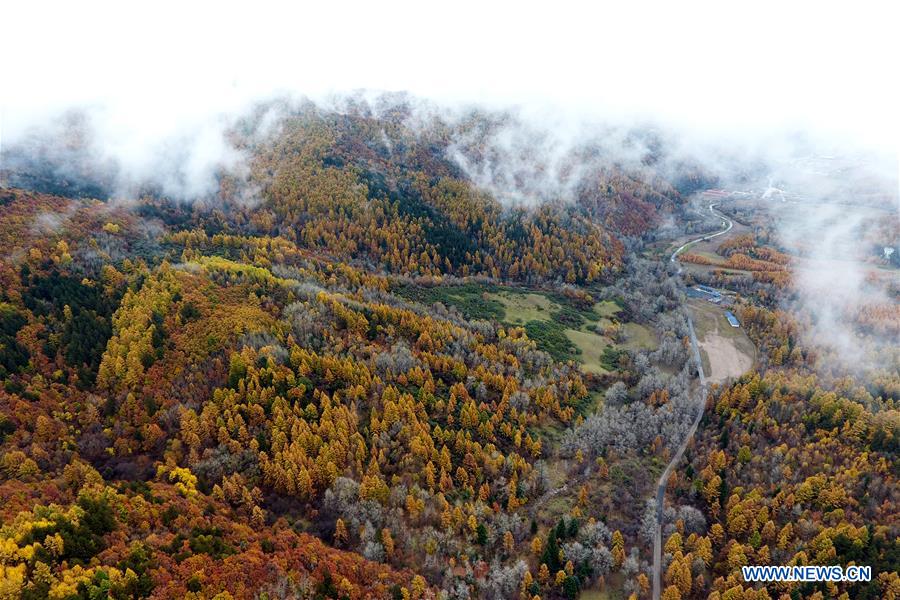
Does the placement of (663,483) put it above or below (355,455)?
below

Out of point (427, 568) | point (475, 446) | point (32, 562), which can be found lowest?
point (427, 568)

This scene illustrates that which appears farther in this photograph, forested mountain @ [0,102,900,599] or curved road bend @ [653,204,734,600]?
curved road bend @ [653,204,734,600]

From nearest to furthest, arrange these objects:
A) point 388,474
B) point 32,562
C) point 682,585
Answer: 1. point 32,562
2. point 682,585
3. point 388,474

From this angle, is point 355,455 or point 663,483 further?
point 663,483

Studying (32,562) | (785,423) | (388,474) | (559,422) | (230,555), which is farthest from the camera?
(559,422)

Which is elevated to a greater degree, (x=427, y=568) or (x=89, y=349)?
(x=89, y=349)

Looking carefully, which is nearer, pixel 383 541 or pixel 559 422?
pixel 383 541

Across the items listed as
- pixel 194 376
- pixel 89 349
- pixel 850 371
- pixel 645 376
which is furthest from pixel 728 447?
pixel 89 349

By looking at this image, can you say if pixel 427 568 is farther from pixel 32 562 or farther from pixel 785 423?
pixel 785 423

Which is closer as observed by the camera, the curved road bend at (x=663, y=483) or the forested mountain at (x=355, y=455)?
the forested mountain at (x=355, y=455)
